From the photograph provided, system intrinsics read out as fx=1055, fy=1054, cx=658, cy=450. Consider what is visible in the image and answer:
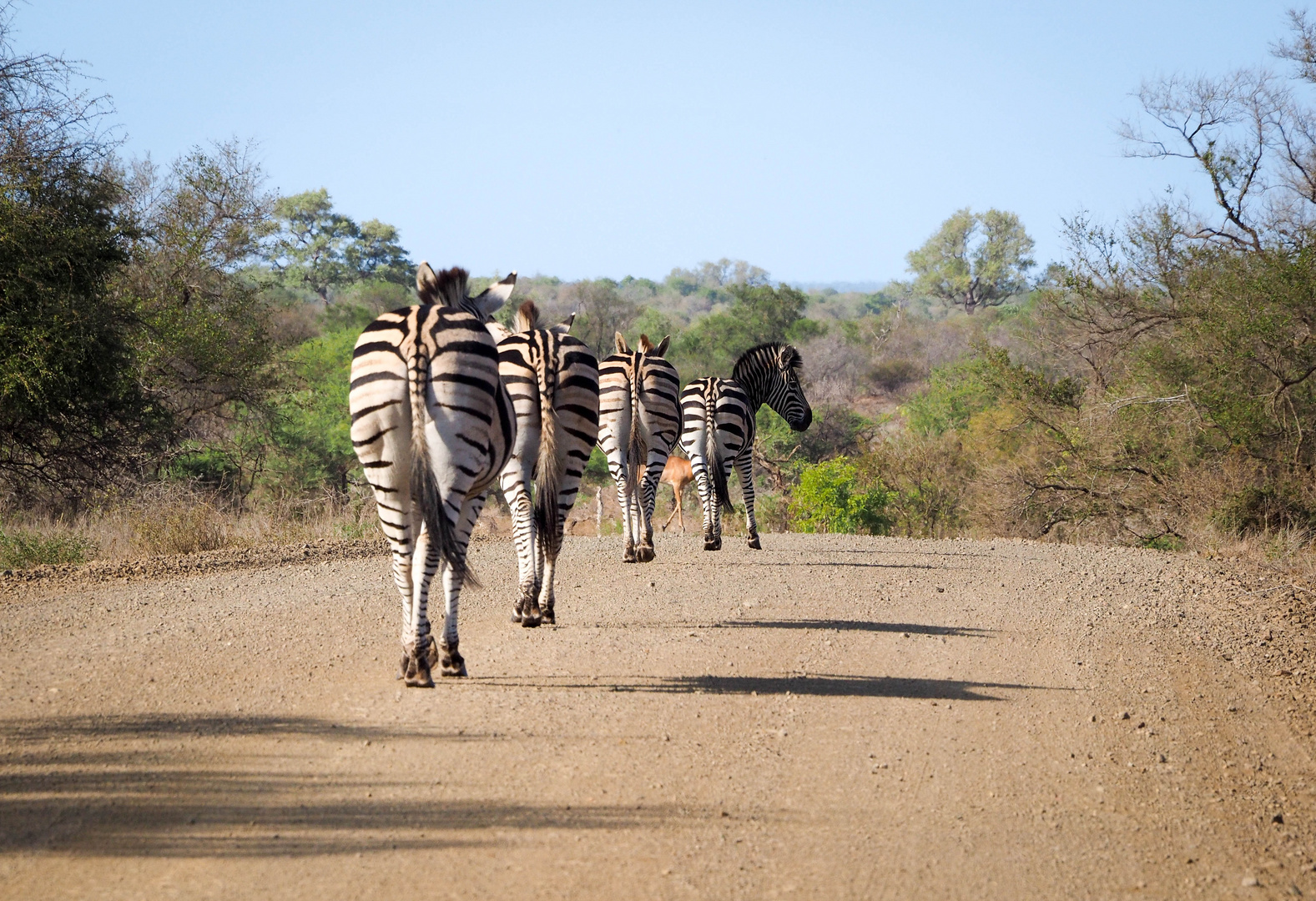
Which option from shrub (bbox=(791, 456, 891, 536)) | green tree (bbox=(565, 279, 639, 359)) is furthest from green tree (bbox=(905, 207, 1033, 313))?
shrub (bbox=(791, 456, 891, 536))

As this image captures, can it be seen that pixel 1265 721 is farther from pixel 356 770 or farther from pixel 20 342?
pixel 20 342

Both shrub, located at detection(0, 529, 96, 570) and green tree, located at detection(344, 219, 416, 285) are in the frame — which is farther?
green tree, located at detection(344, 219, 416, 285)

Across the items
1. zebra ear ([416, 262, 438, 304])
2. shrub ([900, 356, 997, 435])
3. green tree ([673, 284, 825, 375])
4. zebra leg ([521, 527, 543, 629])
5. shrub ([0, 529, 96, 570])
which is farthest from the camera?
green tree ([673, 284, 825, 375])

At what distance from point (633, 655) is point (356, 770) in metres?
2.85

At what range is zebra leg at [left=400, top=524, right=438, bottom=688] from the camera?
6043 millimetres

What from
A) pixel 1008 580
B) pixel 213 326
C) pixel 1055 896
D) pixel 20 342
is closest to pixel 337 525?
pixel 20 342

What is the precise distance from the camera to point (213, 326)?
64.7 ft

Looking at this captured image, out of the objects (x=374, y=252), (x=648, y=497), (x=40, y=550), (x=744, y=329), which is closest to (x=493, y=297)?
(x=648, y=497)

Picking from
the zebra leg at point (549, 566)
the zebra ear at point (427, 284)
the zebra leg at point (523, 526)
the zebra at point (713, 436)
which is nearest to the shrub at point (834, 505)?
the zebra at point (713, 436)

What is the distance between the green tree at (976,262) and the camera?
73.7 m

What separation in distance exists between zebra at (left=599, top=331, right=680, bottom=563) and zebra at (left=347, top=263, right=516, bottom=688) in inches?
166

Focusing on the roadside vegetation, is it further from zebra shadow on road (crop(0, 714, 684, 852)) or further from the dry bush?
zebra shadow on road (crop(0, 714, 684, 852))

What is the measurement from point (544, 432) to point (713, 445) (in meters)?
4.86

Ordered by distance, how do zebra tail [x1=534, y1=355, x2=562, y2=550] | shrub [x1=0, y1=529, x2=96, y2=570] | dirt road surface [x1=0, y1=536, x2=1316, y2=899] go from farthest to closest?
shrub [x1=0, y1=529, x2=96, y2=570] < zebra tail [x1=534, y1=355, x2=562, y2=550] < dirt road surface [x1=0, y1=536, x2=1316, y2=899]
